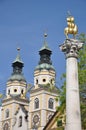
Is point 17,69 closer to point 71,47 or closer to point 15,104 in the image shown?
point 15,104

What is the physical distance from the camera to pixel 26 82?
106 m

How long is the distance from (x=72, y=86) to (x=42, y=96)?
231 feet

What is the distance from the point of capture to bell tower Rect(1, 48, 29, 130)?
9638cm

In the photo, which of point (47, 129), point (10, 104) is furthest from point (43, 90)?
point (47, 129)

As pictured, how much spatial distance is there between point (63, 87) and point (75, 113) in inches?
387

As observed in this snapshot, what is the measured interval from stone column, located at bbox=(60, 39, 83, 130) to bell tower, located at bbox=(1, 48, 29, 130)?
71792 millimetres

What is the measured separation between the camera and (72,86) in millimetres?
22328

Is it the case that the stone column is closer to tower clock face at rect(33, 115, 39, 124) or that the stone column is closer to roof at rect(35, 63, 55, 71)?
tower clock face at rect(33, 115, 39, 124)

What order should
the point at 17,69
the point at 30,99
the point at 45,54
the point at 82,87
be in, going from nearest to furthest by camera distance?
the point at 82,87
the point at 30,99
the point at 45,54
the point at 17,69

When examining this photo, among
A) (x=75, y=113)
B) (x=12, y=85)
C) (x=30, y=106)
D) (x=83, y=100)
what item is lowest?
(x=75, y=113)

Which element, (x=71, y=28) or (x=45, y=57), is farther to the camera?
(x=45, y=57)

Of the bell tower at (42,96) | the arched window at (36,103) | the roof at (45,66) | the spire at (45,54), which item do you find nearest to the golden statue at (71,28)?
the bell tower at (42,96)

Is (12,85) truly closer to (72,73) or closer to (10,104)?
(10,104)

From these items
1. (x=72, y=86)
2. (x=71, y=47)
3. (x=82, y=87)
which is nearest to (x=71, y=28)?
(x=71, y=47)
